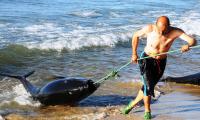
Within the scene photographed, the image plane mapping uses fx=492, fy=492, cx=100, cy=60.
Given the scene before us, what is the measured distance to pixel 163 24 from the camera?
723 centimetres

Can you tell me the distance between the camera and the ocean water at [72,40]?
11992 mm

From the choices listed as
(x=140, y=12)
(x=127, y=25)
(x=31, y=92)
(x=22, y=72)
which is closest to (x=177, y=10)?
(x=140, y=12)

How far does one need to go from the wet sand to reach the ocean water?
0.57m

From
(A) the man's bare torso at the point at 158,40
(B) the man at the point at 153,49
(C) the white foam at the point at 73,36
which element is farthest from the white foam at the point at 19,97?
(C) the white foam at the point at 73,36

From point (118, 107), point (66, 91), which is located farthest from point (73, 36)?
point (66, 91)

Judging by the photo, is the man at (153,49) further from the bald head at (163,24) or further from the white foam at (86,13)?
the white foam at (86,13)

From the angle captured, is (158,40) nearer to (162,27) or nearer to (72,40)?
(162,27)

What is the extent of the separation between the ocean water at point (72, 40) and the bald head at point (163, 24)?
3038 mm

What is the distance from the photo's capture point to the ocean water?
39.3 ft

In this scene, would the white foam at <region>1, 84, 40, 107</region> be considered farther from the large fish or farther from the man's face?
the man's face

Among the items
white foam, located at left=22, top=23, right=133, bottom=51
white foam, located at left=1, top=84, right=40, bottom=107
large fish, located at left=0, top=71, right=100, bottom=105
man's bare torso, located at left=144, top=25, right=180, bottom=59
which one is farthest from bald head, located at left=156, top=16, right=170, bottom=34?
white foam, located at left=22, top=23, right=133, bottom=51

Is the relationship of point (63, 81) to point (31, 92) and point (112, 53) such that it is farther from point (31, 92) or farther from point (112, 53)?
point (112, 53)

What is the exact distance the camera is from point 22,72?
12047mm

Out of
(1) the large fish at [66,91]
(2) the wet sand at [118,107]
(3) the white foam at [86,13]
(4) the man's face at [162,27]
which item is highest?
(4) the man's face at [162,27]
